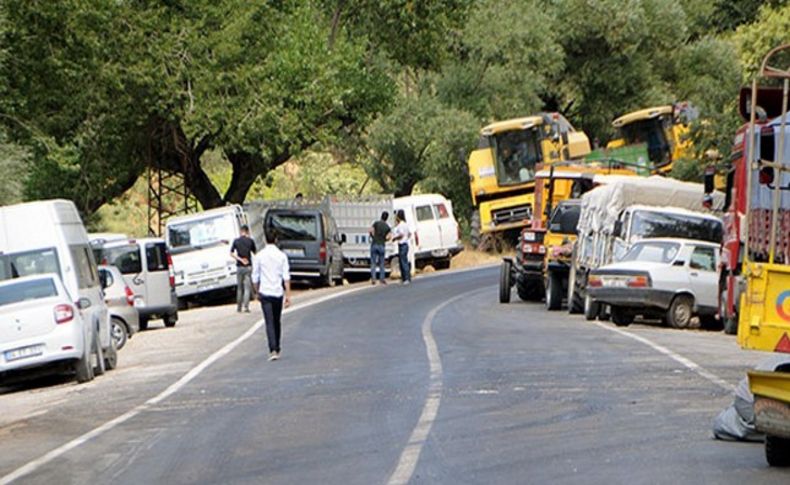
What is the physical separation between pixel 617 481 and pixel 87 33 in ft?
102

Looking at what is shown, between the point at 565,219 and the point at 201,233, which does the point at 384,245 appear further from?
the point at 565,219

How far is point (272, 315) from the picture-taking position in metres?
22.1

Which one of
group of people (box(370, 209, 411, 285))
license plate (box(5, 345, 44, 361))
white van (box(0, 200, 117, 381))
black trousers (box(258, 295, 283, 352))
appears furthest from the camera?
group of people (box(370, 209, 411, 285))

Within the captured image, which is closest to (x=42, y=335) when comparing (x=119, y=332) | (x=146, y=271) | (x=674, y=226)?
(x=119, y=332)

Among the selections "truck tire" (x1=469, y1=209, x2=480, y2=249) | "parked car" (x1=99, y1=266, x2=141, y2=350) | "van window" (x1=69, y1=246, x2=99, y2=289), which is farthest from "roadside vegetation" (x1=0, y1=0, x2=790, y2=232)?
"van window" (x1=69, y1=246, x2=99, y2=289)

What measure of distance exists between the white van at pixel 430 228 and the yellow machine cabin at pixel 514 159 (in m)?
1.40

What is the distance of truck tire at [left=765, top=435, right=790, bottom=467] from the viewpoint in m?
11.6

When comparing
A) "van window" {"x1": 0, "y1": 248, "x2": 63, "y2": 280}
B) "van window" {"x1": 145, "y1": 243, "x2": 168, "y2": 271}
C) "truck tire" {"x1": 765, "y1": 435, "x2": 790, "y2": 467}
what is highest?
"van window" {"x1": 0, "y1": 248, "x2": 63, "y2": 280}

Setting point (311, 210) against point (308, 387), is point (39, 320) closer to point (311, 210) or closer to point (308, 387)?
point (308, 387)

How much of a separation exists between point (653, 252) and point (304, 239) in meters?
16.5

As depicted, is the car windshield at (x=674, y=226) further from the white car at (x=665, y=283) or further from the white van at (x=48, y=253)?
the white van at (x=48, y=253)

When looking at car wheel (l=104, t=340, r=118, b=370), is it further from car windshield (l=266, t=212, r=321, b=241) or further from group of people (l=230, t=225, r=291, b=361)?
car windshield (l=266, t=212, r=321, b=241)

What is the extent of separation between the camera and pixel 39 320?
21203mm

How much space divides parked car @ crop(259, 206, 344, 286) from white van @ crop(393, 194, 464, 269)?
5367 millimetres
